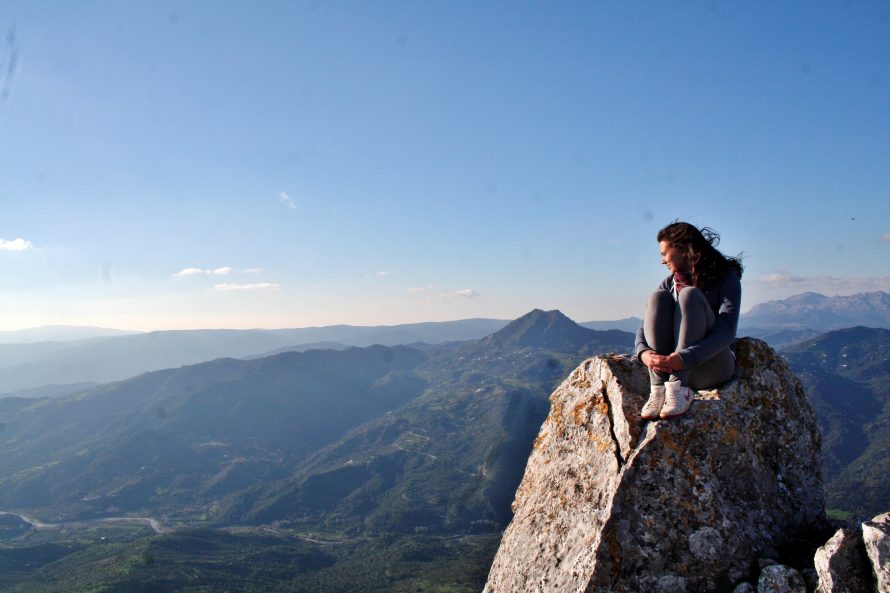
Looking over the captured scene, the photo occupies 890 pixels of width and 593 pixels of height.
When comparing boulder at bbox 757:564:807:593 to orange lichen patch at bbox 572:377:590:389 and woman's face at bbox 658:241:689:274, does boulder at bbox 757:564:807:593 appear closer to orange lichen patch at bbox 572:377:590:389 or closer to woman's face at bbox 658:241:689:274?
orange lichen patch at bbox 572:377:590:389

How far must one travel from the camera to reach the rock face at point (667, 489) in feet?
26.9

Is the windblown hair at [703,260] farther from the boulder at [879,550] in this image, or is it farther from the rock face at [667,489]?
the boulder at [879,550]

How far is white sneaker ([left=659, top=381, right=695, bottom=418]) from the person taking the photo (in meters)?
8.99

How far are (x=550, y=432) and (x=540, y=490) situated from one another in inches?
58.4

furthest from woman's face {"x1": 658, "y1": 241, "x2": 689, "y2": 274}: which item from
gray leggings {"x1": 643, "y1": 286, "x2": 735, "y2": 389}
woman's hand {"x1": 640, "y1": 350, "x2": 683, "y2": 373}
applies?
woman's hand {"x1": 640, "y1": 350, "x2": 683, "y2": 373}

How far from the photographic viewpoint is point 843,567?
22.7ft

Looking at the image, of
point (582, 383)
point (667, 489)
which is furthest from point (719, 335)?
point (582, 383)

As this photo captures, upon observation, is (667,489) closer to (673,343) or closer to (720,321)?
(673,343)

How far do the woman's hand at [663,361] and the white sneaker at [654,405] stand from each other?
0.42 m

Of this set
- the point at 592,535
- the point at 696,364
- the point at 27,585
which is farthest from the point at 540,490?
the point at 27,585

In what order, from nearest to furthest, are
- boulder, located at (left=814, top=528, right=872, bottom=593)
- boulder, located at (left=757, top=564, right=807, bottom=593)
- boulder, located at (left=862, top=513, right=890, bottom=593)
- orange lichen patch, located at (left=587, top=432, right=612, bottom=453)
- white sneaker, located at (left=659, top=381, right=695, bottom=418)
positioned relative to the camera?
boulder, located at (left=862, top=513, right=890, bottom=593), boulder, located at (left=814, top=528, right=872, bottom=593), boulder, located at (left=757, top=564, right=807, bottom=593), white sneaker, located at (left=659, top=381, right=695, bottom=418), orange lichen patch, located at (left=587, top=432, right=612, bottom=453)

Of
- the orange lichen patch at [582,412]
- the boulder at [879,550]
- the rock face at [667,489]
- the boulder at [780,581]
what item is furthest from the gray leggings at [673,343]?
the boulder at [879,550]

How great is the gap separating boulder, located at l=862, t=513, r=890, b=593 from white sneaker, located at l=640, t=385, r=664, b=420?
10.6 feet

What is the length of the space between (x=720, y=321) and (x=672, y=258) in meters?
1.58
